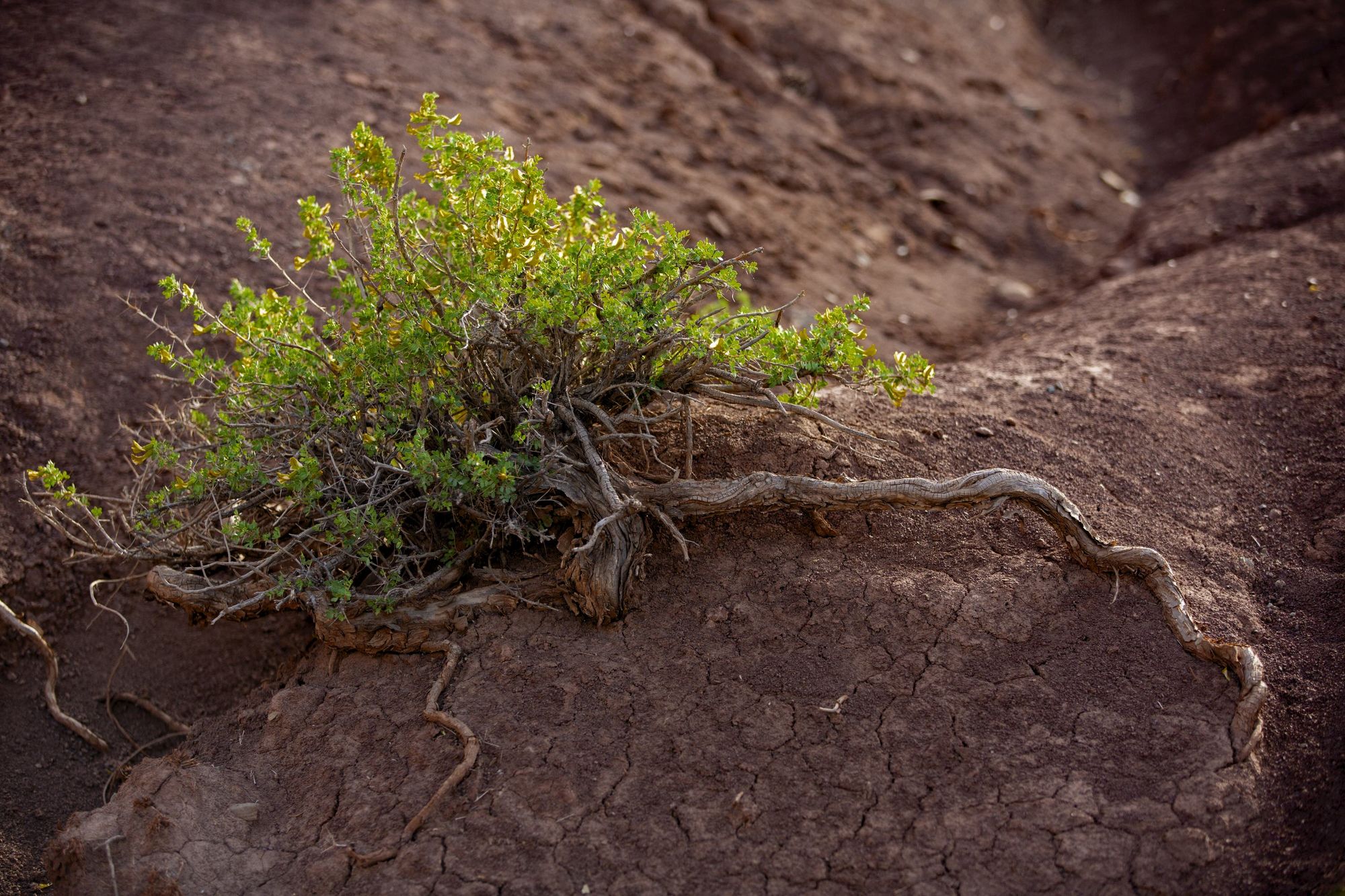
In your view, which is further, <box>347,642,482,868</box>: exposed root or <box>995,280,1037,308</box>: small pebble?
<box>995,280,1037,308</box>: small pebble

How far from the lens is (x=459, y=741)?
252cm

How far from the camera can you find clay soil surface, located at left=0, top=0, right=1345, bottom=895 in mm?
2289

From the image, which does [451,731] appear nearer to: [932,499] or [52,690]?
[932,499]

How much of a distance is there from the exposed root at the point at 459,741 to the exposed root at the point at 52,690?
4.01 feet

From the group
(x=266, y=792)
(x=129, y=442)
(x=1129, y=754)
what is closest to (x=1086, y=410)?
(x=1129, y=754)

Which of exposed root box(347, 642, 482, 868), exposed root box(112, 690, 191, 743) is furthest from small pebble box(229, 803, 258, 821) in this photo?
exposed root box(112, 690, 191, 743)

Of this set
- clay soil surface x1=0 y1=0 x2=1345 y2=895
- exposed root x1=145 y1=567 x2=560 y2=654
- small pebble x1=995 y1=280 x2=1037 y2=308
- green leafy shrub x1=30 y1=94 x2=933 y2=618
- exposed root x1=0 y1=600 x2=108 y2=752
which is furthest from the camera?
small pebble x1=995 y1=280 x2=1037 y2=308

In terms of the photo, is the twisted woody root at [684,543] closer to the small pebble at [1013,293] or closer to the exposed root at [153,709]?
the exposed root at [153,709]

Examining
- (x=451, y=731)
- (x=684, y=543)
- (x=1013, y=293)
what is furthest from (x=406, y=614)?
(x=1013, y=293)

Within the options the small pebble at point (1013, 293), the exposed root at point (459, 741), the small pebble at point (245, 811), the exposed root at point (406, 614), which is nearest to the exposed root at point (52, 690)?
the exposed root at point (406, 614)

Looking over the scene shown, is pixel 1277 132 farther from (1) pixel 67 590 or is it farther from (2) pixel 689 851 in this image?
(1) pixel 67 590

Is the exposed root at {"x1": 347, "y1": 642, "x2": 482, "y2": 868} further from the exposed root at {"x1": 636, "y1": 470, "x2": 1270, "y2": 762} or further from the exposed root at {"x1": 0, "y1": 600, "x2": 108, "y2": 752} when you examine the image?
the exposed root at {"x1": 0, "y1": 600, "x2": 108, "y2": 752}

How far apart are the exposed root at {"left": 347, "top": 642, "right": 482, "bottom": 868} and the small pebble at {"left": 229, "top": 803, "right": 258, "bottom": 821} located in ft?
1.06

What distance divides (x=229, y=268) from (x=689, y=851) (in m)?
3.16
